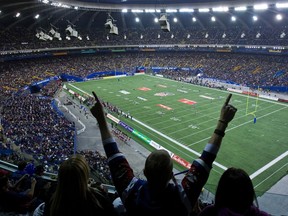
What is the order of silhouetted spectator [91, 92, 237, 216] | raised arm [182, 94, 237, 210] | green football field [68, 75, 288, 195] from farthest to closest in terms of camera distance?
green football field [68, 75, 288, 195]
raised arm [182, 94, 237, 210]
silhouetted spectator [91, 92, 237, 216]

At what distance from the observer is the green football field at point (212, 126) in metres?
21.3

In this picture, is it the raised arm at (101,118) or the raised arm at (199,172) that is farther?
the raised arm at (101,118)

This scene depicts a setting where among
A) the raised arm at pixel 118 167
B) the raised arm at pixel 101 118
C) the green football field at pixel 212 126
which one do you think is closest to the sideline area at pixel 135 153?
the green football field at pixel 212 126

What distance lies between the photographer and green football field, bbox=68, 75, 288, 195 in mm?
21286

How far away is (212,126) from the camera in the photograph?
30.1 metres

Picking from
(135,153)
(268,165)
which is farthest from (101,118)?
(268,165)

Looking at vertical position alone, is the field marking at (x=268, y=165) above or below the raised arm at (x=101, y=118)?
below

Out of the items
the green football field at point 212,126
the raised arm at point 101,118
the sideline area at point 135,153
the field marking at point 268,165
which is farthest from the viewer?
the green football field at point 212,126

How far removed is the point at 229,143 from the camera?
2547 cm

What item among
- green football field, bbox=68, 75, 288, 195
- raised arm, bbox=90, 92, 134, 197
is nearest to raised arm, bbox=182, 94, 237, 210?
raised arm, bbox=90, 92, 134, 197

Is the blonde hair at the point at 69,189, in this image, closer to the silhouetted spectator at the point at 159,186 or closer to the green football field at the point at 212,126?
the silhouetted spectator at the point at 159,186

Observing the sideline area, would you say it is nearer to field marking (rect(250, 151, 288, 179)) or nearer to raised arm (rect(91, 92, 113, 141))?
field marking (rect(250, 151, 288, 179))

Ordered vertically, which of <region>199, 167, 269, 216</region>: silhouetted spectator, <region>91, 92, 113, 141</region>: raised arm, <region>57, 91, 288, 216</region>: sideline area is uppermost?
<region>91, 92, 113, 141</region>: raised arm

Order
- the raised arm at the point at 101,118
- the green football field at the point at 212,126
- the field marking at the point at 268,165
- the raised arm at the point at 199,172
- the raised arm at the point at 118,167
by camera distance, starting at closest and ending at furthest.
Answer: the raised arm at the point at 199,172 → the raised arm at the point at 118,167 → the raised arm at the point at 101,118 → the field marking at the point at 268,165 → the green football field at the point at 212,126
